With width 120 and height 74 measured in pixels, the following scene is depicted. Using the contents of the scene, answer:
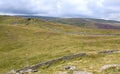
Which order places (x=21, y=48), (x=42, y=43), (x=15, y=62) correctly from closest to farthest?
(x=15, y=62) → (x=21, y=48) → (x=42, y=43)

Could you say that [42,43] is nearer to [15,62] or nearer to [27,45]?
[27,45]

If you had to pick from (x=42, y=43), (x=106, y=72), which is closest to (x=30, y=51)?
(x=42, y=43)

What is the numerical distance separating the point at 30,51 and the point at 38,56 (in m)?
13.9

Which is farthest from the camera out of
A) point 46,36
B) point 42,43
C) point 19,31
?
point 19,31

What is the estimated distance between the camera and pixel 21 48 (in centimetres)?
11200

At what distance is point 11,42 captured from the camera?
125 m

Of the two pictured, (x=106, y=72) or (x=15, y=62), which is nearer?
(x=106, y=72)

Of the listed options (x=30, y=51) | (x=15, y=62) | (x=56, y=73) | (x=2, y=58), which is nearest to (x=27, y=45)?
(x=30, y=51)

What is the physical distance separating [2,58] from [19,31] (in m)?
63.8

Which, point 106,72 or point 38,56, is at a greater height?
point 106,72

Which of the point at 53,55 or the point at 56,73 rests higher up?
the point at 56,73

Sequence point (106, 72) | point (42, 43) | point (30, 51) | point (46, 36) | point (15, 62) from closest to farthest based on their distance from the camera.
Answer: point (106, 72)
point (15, 62)
point (30, 51)
point (42, 43)
point (46, 36)

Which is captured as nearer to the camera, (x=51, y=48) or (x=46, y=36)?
(x=51, y=48)

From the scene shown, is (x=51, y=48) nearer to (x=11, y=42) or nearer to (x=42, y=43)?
(x=42, y=43)
